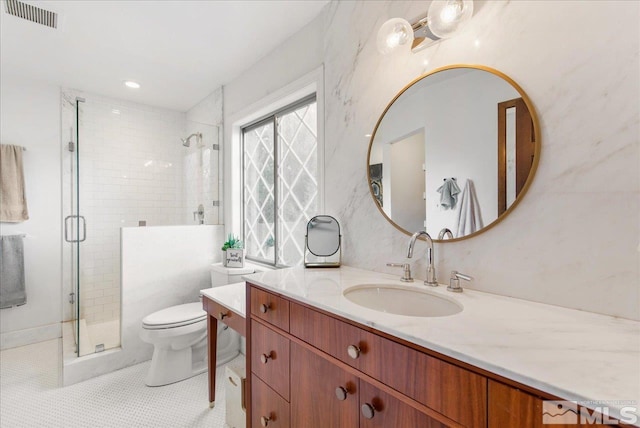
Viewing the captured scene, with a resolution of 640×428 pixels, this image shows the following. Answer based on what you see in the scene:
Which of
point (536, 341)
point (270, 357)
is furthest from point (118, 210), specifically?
point (536, 341)

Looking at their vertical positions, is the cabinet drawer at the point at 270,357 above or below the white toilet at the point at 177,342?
above

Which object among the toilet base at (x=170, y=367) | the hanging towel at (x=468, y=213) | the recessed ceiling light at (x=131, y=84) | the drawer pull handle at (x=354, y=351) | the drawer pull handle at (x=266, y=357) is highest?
the recessed ceiling light at (x=131, y=84)

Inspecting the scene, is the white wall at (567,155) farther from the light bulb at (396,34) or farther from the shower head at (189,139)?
the shower head at (189,139)

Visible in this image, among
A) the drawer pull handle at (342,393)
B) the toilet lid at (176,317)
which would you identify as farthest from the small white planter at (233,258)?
the drawer pull handle at (342,393)

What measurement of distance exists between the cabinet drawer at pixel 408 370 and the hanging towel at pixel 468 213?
0.60 metres

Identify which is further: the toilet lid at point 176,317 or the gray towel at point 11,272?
the gray towel at point 11,272

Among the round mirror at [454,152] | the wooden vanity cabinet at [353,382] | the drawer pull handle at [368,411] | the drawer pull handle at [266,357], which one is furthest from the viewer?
the drawer pull handle at [266,357]

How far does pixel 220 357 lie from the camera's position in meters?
2.38

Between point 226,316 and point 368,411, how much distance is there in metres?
1.05

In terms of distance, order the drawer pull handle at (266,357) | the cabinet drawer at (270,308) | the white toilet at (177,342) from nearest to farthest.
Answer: the cabinet drawer at (270,308)
the drawer pull handle at (266,357)
the white toilet at (177,342)

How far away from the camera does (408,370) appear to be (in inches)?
29.0

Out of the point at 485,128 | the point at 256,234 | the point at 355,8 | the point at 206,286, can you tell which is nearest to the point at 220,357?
the point at 206,286

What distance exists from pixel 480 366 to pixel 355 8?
68.9 inches

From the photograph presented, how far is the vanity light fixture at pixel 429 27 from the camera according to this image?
106 centimetres
